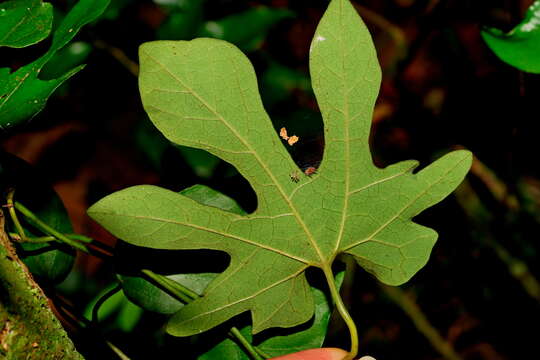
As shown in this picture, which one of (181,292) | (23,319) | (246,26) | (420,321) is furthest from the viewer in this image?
(420,321)

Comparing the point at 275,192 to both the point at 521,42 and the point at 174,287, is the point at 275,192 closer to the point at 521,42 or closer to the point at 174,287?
the point at 174,287

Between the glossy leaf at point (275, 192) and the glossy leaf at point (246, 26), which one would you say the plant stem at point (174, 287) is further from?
the glossy leaf at point (246, 26)

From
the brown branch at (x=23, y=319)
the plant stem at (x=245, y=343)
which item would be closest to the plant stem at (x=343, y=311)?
the plant stem at (x=245, y=343)

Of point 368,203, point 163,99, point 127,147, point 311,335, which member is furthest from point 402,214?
point 127,147

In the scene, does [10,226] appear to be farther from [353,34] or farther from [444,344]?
[444,344]

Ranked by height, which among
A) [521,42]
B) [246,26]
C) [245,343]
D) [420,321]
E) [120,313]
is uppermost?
[521,42]

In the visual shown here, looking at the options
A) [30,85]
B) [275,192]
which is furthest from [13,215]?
[275,192]
